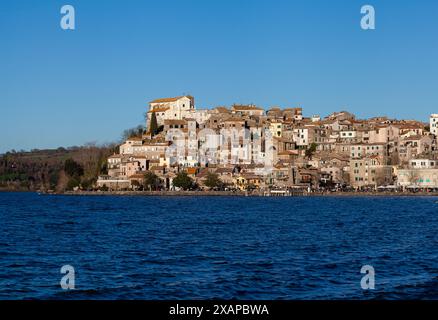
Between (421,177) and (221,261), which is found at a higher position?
(421,177)

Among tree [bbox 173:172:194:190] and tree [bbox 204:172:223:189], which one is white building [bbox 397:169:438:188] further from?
tree [bbox 173:172:194:190]

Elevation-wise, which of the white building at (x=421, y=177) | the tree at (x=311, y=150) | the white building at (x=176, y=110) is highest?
the white building at (x=176, y=110)

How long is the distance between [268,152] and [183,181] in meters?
12.3

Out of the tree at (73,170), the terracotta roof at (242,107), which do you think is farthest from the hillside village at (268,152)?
the tree at (73,170)

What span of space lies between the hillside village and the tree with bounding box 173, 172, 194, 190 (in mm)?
813

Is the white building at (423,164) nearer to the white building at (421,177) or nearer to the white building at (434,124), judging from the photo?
the white building at (421,177)

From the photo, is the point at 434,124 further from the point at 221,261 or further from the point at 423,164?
the point at 221,261

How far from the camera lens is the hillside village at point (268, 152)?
8694 cm

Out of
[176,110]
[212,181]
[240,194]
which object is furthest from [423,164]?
[176,110]

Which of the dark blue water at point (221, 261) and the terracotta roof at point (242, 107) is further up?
the terracotta roof at point (242, 107)

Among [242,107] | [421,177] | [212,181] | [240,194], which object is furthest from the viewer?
[242,107]

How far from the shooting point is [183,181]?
8719 cm

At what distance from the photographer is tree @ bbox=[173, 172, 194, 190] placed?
87188mm

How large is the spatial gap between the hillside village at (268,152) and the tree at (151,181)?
0.13 meters
